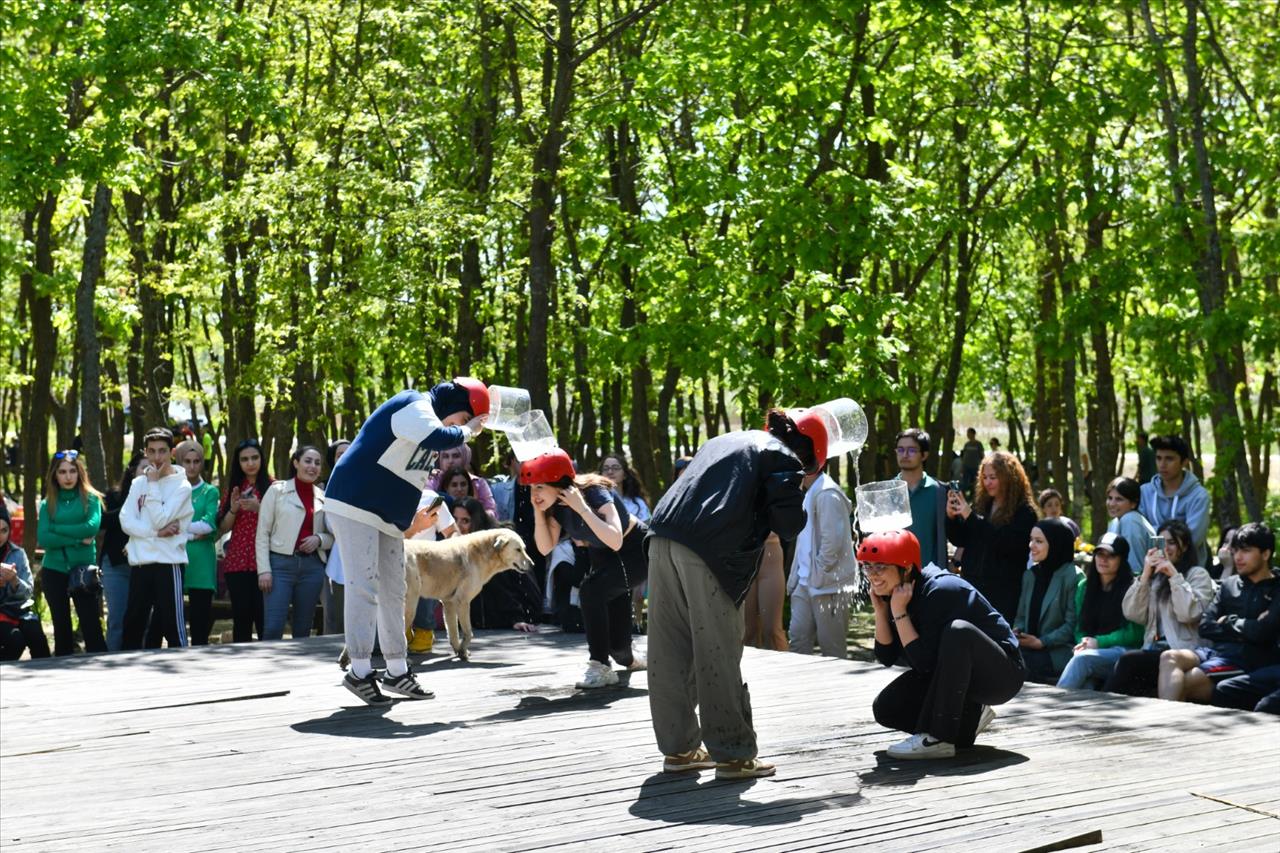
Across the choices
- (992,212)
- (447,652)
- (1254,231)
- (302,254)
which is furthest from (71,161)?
(1254,231)

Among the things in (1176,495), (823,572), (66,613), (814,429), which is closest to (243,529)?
(66,613)

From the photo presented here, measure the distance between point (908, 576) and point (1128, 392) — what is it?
108 feet

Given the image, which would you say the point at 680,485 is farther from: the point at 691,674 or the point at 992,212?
the point at 992,212

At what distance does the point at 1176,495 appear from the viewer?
1234 centimetres

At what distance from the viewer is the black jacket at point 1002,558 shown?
11.2 meters

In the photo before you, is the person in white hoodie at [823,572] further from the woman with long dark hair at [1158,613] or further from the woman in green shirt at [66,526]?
the woman in green shirt at [66,526]

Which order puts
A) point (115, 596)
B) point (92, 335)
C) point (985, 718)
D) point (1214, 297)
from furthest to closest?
point (92, 335)
point (1214, 297)
point (115, 596)
point (985, 718)

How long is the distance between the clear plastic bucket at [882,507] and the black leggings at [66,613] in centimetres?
777

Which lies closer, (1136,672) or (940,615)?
(940,615)

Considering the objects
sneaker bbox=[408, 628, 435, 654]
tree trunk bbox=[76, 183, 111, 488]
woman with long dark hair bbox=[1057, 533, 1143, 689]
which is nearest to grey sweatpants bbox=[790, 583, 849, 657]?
woman with long dark hair bbox=[1057, 533, 1143, 689]

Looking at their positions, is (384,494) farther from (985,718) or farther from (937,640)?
(985,718)

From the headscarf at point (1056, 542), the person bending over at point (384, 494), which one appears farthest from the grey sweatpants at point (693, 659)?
the headscarf at point (1056, 542)

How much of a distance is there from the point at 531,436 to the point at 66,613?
5.76 m

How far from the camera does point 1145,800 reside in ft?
22.6
